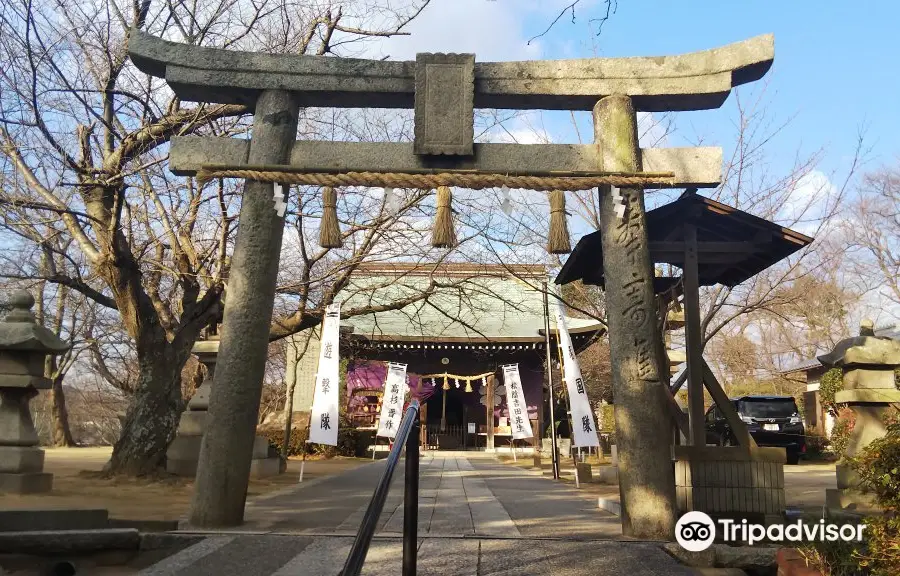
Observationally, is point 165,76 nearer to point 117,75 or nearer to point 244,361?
point 244,361

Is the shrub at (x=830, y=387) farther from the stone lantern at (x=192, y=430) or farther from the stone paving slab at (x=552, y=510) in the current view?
the stone lantern at (x=192, y=430)

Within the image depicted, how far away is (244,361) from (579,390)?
800 centimetres

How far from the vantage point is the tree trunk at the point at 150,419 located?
1023 cm

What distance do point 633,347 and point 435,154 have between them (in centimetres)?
259

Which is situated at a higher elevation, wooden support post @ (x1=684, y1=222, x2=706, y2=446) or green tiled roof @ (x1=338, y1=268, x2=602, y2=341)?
green tiled roof @ (x1=338, y1=268, x2=602, y2=341)

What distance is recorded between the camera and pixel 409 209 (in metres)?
11.6

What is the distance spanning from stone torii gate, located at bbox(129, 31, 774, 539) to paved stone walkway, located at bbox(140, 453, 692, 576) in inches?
31.9

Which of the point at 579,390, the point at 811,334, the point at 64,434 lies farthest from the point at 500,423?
the point at 64,434

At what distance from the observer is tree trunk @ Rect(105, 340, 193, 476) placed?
10234mm

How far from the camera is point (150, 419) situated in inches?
408

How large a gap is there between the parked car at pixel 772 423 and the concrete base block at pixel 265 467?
1074cm

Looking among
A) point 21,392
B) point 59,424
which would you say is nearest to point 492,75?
point 21,392

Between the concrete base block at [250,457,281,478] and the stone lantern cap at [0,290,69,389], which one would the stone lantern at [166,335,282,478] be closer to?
the concrete base block at [250,457,281,478]

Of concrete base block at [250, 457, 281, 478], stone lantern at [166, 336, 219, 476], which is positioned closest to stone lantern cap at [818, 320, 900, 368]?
stone lantern at [166, 336, 219, 476]
